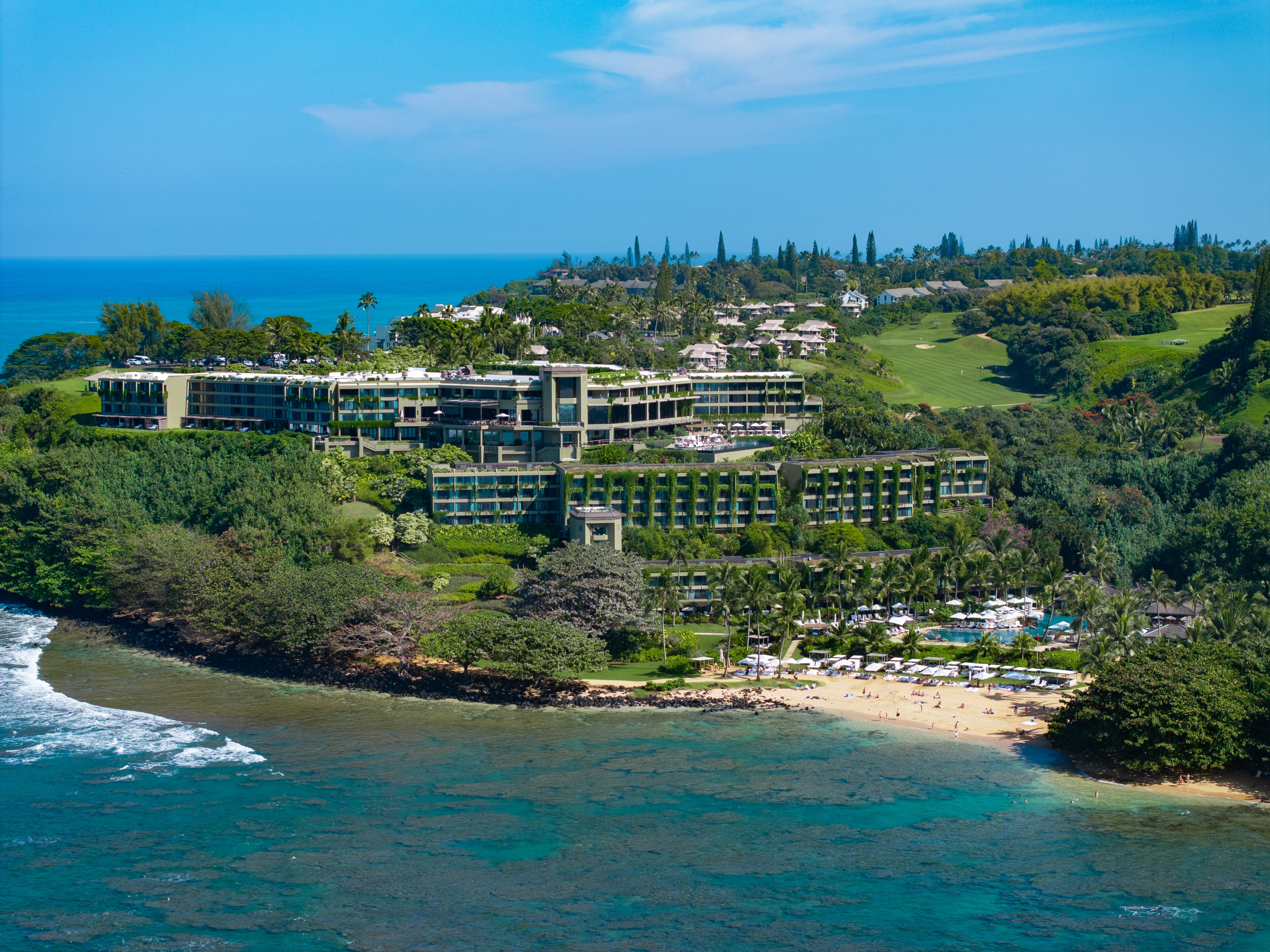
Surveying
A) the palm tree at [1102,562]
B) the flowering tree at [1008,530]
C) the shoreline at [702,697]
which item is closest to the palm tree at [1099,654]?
the shoreline at [702,697]

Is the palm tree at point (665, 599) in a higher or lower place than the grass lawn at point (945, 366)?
lower

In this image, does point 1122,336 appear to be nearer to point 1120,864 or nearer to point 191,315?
point 191,315

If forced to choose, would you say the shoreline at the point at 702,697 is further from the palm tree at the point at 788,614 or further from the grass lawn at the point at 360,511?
the grass lawn at the point at 360,511

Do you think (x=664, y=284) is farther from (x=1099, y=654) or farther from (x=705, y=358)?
(x=1099, y=654)

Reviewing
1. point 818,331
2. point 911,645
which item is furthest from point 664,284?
point 911,645

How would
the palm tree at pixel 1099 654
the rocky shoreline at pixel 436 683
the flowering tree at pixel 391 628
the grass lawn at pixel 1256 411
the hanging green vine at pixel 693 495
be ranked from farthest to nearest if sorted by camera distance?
the grass lawn at pixel 1256 411 → the hanging green vine at pixel 693 495 → the flowering tree at pixel 391 628 → the rocky shoreline at pixel 436 683 → the palm tree at pixel 1099 654

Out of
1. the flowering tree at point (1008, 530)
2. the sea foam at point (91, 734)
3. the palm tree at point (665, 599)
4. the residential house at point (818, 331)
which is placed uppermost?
the residential house at point (818, 331)
